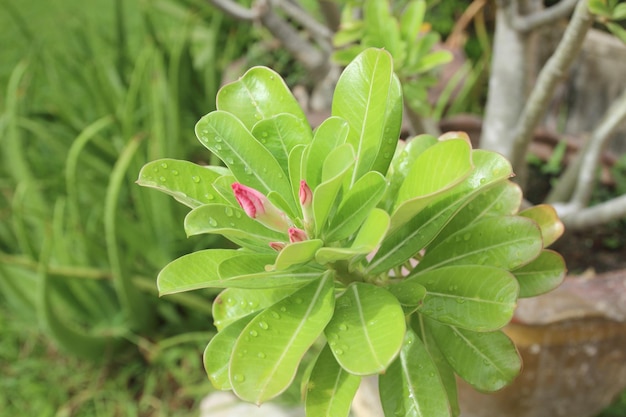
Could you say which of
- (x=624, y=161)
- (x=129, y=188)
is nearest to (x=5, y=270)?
(x=129, y=188)

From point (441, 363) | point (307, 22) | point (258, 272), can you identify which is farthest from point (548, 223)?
point (307, 22)

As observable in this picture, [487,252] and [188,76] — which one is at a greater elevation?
[487,252]

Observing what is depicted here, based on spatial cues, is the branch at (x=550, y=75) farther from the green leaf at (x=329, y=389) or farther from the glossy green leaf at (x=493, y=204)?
the green leaf at (x=329, y=389)

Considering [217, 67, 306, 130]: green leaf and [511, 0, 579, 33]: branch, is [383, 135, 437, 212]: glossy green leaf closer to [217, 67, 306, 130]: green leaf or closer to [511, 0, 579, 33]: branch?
[217, 67, 306, 130]: green leaf

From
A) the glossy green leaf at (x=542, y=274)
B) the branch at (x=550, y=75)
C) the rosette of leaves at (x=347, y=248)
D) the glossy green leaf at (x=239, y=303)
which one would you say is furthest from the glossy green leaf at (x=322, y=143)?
the branch at (x=550, y=75)

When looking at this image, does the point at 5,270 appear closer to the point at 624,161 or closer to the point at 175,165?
the point at 175,165

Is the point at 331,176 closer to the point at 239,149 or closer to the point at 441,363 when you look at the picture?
the point at 239,149
